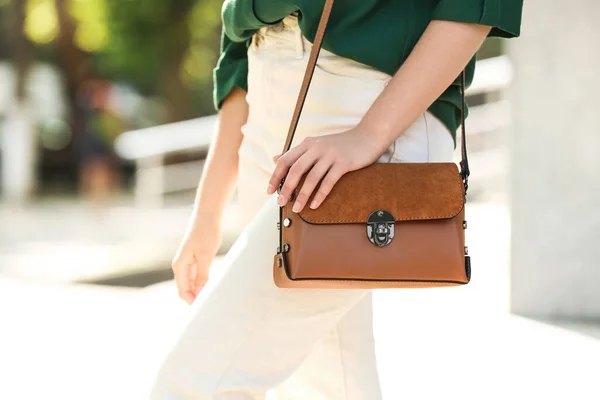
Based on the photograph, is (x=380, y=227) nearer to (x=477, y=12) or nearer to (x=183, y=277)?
(x=477, y=12)

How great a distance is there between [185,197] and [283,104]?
14.1 metres

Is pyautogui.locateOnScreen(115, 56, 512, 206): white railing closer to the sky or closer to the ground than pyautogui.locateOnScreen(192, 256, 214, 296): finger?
closer to the ground

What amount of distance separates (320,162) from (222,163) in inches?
19.7

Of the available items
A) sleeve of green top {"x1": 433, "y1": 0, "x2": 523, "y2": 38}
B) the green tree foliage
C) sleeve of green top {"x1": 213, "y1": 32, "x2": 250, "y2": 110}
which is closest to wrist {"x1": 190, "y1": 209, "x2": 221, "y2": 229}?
sleeve of green top {"x1": 213, "y1": 32, "x2": 250, "y2": 110}

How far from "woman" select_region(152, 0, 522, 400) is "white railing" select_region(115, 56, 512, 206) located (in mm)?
2868

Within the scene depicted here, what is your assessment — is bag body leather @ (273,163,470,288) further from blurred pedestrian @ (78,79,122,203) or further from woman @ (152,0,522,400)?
blurred pedestrian @ (78,79,122,203)

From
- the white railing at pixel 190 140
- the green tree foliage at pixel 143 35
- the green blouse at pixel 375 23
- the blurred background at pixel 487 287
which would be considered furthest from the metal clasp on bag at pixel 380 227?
the green tree foliage at pixel 143 35

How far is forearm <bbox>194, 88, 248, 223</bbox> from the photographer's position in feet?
6.17

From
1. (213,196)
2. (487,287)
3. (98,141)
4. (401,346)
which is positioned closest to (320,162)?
(213,196)

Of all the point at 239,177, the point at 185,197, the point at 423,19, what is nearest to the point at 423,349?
the point at 239,177

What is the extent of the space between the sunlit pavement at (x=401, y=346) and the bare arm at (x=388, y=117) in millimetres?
1614

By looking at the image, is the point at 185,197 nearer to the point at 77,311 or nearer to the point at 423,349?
the point at 77,311

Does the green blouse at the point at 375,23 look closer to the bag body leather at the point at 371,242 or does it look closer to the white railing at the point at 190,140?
the bag body leather at the point at 371,242

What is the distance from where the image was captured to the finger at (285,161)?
1.44 m
